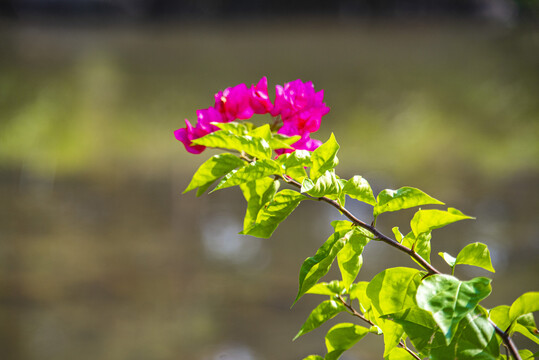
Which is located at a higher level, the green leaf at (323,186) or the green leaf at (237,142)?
the green leaf at (237,142)

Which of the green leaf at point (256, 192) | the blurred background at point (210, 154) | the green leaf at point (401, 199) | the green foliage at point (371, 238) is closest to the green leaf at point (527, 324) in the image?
the green foliage at point (371, 238)

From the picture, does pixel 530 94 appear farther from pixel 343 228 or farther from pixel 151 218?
pixel 343 228

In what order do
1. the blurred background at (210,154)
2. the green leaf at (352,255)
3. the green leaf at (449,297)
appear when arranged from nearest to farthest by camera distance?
the green leaf at (449,297), the green leaf at (352,255), the blurred background at (210,154)

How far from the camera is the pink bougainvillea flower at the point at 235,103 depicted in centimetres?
57

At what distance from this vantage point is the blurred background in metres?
2.31

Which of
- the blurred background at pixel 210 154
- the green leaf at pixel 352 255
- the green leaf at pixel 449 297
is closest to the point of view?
the green leaf at pixel 449 297

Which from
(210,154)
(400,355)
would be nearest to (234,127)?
(400,355)

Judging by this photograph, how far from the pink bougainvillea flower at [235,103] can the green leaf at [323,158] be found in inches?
4.2

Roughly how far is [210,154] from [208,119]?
2.98m

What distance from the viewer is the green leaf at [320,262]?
469mm

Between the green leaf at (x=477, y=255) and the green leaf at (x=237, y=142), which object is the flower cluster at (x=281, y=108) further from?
the green leaf at (x=477, y=255)

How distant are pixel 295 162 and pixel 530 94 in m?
4.62

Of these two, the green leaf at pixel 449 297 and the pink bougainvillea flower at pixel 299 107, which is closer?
the green leaf at pixel 449 297

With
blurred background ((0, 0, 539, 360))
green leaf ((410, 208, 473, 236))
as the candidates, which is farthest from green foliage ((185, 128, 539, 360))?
blurred background ((0, 0, 539, 360))
